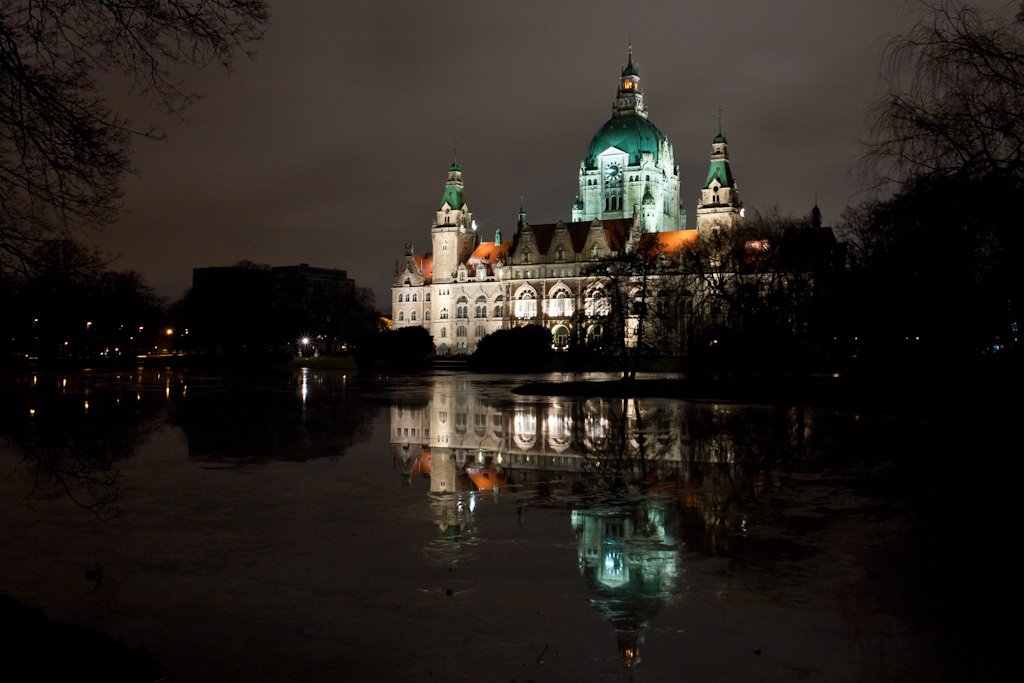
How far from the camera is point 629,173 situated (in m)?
123

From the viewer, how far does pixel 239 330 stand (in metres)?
93.6

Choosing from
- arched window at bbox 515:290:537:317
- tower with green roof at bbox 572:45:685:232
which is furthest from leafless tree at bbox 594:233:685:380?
tower with green roof at bbox 572:45:685:232

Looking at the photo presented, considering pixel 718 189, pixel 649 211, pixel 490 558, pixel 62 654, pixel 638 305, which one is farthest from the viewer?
pixel 649 211

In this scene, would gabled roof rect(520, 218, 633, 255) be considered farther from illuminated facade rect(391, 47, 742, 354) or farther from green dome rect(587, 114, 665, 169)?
green dome rect(587, 114, 665, 169)

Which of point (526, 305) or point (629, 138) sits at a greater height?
point (629, 138)

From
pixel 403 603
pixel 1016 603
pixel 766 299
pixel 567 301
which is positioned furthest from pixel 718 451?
pixel 567 301

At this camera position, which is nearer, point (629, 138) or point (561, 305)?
point (561, 305)

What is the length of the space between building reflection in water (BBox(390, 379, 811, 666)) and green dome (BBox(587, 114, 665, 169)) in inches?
4057

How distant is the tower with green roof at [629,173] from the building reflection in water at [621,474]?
9812cm

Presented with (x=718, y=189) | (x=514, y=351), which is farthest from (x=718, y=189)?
(x=514, y=351)

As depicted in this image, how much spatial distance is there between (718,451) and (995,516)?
21.3ft

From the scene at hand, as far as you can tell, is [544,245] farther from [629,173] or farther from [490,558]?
[490,558]

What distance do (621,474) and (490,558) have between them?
5719 millimetres

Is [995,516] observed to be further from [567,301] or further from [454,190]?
[454,190]
